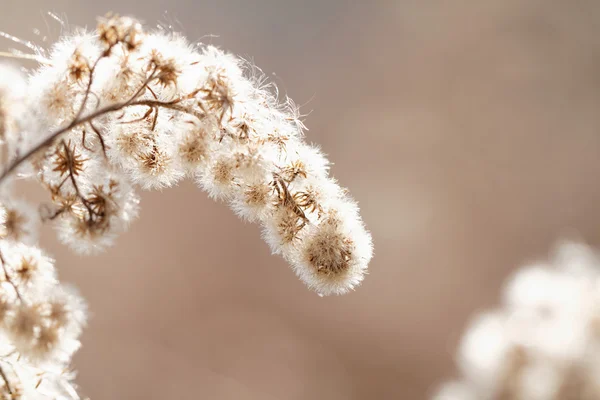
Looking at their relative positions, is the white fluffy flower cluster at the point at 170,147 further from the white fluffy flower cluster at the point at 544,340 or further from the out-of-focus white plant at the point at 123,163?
the white fluffy flower cluster at the point at 544,340

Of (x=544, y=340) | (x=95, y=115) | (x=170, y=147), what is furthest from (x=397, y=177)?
(x=95, y=115)

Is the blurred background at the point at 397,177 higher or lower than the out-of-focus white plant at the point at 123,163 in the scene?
higher

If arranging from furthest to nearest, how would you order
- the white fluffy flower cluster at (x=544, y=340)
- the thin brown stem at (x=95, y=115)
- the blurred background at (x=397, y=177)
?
the blurred background at (x=397, y=177), the white fluffy flower cluster at (x=544, y=340), the thin brown stem at (x=95, y=115)

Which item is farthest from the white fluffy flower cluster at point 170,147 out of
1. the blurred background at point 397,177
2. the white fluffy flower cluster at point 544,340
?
the blurred background at point 397,177

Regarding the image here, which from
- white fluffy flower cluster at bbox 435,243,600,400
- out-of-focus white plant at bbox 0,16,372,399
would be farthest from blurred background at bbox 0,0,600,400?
out-of-focus white plant at bbox 0,16,372,399

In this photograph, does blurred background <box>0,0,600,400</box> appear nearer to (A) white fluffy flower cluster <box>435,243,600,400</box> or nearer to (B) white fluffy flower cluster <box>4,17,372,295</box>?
(A) white fluffy flower cluster <box>435,243,600,400</box>

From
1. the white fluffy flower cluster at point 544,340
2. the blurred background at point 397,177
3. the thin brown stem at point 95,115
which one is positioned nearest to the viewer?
the thin brown stem at point 95,115

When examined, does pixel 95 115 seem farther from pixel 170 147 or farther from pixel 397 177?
pixel 397 177

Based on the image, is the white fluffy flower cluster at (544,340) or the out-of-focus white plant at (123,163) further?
the white fluffy flower cluster at (544,340)
